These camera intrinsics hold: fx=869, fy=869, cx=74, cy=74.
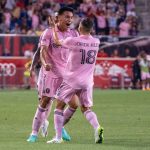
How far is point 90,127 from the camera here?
1884cm

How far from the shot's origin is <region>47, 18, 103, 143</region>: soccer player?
14.9 meters

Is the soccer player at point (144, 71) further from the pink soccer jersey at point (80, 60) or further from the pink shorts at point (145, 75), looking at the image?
the pink soccer jersey at point (80, 60)

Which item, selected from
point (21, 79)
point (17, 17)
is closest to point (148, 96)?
point (21, 79)

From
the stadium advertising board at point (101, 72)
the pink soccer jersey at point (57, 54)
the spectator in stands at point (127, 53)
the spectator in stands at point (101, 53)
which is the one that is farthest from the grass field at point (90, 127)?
the spectator in stands at point (127, 53)

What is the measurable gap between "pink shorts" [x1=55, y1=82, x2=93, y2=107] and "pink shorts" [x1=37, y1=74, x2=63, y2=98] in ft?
0.96

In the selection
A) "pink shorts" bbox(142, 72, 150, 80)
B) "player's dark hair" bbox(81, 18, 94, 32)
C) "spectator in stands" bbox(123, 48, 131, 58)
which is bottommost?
"pink shorts" bbox(142, 72, 150, 80)

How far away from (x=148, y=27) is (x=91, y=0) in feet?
10.7

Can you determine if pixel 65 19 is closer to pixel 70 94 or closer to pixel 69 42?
pixel 69 42

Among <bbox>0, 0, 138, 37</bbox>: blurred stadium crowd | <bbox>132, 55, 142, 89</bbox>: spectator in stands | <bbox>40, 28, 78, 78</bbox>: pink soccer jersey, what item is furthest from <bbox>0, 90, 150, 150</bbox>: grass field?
<bbox>0, 0, 138, 37</bbox>: blurred stadium crowd

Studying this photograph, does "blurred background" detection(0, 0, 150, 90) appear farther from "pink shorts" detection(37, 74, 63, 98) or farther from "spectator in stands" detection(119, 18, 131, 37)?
"pink shorts" detection(37, 74, 63, 98)

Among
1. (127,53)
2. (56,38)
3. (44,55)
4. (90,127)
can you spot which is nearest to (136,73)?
(127,53)

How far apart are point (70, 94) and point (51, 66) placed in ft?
2.34

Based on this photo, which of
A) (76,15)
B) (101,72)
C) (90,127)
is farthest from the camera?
(76,15)

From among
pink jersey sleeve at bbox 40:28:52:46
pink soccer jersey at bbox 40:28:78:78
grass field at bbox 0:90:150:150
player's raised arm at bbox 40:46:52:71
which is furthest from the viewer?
pink soccer jersey at bbox 40:28:78:78
